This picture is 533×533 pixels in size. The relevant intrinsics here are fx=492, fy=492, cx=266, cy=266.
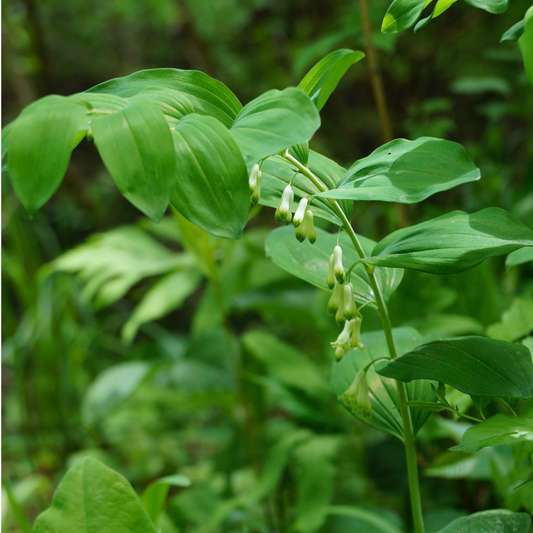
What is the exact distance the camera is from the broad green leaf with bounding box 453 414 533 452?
324mm

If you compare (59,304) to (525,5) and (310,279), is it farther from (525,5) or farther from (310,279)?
(525,5)

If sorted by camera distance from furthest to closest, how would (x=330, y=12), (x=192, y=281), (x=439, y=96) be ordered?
(x=439, y=96) < (x=330, y=12) < (x=192, y=281)

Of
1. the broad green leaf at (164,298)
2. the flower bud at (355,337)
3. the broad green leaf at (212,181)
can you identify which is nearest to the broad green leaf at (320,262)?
the flower bud at (355,337)

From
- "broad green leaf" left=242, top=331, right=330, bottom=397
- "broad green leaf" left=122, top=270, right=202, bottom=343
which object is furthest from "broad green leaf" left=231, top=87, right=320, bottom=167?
"broad green leaf" left=122, top=270, right=202, bottom=343

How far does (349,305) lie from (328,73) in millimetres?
169

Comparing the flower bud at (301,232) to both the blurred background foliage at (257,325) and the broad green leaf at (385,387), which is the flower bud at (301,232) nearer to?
the broad green leaf at (385,387)

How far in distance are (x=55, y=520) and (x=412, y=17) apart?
1.64 ft

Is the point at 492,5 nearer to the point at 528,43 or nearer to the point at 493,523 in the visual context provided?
the point at 528,43

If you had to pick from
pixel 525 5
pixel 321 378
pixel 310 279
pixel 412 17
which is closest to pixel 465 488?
pixel 321 378

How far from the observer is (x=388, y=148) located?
37 cm

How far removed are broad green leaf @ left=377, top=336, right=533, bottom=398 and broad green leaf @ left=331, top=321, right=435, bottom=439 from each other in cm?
8

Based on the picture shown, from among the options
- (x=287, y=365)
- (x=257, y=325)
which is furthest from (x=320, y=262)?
(x=257, y=325)

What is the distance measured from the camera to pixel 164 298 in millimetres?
1195

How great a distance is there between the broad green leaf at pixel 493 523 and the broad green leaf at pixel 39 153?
39cm
